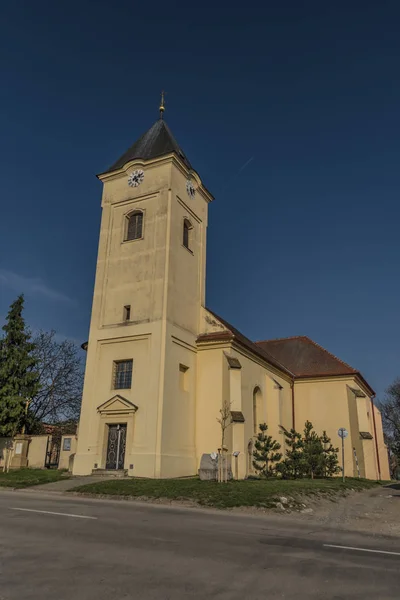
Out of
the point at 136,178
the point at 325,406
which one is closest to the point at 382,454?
the point at 325,406

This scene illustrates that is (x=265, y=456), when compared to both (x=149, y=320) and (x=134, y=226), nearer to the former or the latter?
(x=149, y=320)

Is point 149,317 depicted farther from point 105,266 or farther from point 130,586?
point 130,586

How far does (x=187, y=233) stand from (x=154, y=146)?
233 inches

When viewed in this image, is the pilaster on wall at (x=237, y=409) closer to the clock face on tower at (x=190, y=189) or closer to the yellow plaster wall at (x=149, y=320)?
the yellow plaster wall at (x=149, y=320)

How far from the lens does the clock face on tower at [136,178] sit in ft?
92.4

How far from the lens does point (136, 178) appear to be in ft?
92.9

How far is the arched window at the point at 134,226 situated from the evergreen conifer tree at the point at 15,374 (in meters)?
11.1

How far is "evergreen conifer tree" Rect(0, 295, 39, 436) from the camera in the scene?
29.7 m

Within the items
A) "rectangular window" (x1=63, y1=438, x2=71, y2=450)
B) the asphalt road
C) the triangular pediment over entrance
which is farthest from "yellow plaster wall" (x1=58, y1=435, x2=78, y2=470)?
the asphalt road

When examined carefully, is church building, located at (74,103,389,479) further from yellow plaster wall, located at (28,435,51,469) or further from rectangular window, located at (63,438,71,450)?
yellow plaster wall, located at (28,435,51,469)

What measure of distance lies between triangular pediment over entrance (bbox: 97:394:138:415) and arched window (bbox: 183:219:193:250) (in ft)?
33.1

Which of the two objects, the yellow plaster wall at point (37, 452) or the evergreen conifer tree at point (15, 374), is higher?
the evergreen conifer tree at point (15, 374)

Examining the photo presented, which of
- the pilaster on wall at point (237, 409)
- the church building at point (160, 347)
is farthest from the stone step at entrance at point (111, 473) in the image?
the pilaster on wall at point (237, 409)

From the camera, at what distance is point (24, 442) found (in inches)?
1154
